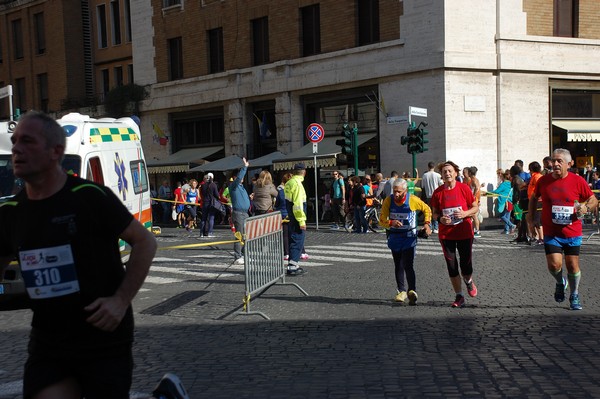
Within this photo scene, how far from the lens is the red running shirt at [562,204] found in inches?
361

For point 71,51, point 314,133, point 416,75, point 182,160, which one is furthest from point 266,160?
point 71,51

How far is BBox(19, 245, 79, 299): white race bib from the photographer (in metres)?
3.39

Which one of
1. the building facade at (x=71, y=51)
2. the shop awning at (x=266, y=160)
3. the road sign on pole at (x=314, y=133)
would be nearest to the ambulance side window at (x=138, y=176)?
the road sign on pole at (x=314, y=133)

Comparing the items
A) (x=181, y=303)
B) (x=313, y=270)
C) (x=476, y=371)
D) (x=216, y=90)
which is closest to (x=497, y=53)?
(x=216, y=90)

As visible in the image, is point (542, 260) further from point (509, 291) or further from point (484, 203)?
point (484, 203)

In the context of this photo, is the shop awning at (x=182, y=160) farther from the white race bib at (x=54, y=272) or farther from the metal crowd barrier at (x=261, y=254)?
the white race bib at (x=54, y=272)

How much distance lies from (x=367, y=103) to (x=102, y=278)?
26.0m

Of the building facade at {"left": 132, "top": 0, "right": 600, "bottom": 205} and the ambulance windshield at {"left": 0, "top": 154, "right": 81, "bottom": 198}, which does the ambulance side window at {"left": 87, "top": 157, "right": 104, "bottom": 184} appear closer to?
the ambulance windshield at {"left": 0, "top": 154, "right": 81, "bottom": 198}

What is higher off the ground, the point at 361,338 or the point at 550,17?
the point at 550,17

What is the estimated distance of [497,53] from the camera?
27000mm

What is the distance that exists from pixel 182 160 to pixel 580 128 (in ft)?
54.1

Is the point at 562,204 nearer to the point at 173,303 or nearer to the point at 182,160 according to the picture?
the point at 173,303

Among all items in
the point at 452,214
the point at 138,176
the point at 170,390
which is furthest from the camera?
the point at 138,176

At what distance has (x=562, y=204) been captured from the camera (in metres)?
9.22
